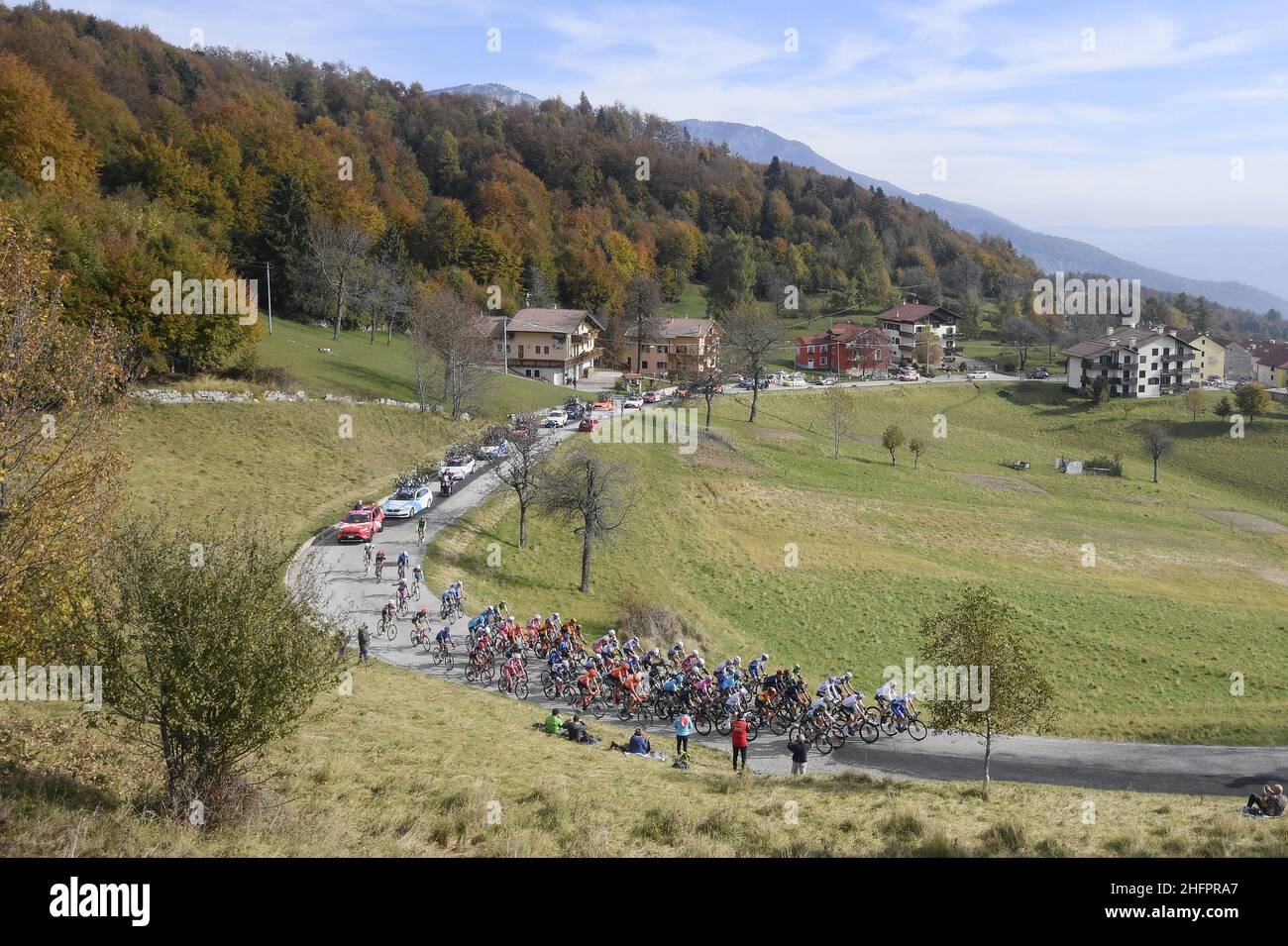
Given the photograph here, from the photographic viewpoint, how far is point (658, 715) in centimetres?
2455

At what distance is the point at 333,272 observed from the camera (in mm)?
82688

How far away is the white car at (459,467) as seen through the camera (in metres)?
48.1

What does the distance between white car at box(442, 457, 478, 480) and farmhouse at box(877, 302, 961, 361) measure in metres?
87.2

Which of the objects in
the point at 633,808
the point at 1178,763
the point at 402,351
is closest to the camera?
the point at 633,808

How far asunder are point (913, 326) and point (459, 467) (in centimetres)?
9261

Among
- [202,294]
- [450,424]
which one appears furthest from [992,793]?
[202,294]

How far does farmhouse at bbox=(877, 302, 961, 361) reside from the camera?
125m

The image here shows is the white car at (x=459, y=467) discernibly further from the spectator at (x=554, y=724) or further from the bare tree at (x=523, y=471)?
the spectator at (x=554, y=724)

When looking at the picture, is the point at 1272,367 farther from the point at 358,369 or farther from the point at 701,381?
the point at 358,369

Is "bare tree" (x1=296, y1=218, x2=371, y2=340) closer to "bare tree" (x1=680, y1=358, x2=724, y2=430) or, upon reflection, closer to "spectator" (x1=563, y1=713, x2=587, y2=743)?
"bare tree" (x1=680, y1=358, x2=724, y2=430)

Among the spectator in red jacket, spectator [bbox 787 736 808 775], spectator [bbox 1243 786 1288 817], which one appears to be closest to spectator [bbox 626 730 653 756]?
the spectator in red jacket

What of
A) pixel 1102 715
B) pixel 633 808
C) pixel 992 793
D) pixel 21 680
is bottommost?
pixel 1102 715
